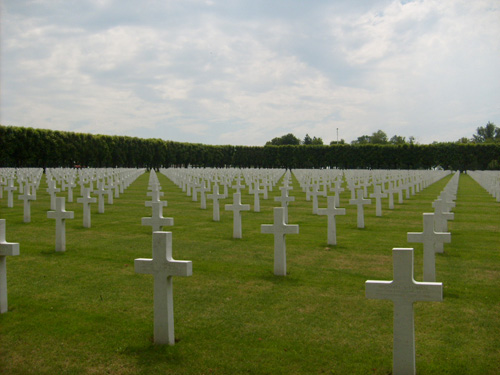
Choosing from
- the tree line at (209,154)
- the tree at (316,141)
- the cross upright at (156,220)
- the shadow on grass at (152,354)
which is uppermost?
the tree at (316,141)

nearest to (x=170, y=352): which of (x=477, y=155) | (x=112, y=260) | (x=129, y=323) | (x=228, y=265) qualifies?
(x=129, y=323)

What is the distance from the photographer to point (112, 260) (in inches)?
307

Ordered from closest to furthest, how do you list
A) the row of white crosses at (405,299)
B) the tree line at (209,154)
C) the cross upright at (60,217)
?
the row of white crosses at (405,299), the cross upright at (60,217), the tree line at (209,154)

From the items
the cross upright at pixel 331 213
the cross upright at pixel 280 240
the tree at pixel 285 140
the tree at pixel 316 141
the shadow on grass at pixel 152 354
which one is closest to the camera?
the shadow on grass at pixel 152 354

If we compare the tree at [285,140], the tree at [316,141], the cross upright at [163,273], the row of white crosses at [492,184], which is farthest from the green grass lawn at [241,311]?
the tree at [285,140]

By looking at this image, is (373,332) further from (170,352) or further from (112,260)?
Result: (112,260)

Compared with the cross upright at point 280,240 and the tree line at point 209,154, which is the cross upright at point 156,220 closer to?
the cross upright at point 280,240

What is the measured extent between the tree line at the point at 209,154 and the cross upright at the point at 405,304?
41.7 m

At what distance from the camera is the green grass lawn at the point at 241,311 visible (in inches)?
160

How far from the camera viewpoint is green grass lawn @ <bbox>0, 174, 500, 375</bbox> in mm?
4059

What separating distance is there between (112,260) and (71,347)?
11.6 ft

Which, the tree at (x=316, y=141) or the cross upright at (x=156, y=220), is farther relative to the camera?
the tree at (x=316, y=141)

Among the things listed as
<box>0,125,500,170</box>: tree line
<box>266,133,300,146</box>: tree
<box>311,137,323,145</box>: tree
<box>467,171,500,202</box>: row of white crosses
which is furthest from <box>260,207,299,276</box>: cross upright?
<box>266,133,300,146</box>: tree

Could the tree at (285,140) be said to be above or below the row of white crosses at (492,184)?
above
